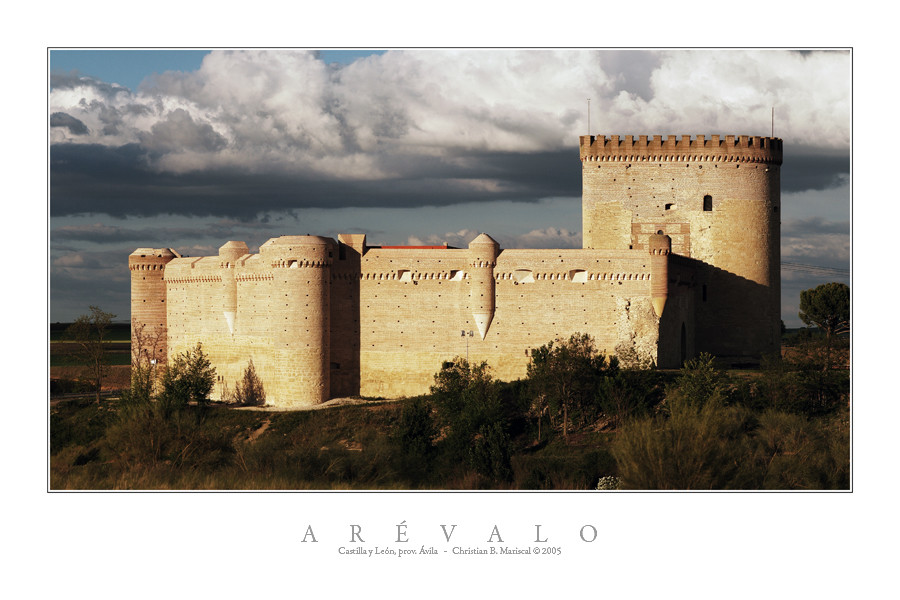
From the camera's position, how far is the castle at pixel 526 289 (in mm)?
46125

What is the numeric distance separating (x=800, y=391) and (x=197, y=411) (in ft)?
84.0

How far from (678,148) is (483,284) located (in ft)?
42.7

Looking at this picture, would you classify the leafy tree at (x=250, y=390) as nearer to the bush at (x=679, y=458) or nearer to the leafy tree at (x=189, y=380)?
the leafy tree at (x=189, y=380)

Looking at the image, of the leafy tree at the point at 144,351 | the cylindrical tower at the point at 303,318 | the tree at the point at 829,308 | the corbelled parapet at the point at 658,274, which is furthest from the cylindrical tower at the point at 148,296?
the tree at the point at 829,308

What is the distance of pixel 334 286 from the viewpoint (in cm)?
4859

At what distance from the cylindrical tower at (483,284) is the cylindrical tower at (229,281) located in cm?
1313

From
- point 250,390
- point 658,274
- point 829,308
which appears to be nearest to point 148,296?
point 250,390

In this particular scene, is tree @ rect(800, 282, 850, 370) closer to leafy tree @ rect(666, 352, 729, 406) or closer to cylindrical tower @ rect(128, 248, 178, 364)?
leafy tree @ rect(666, 352, 729, 406)

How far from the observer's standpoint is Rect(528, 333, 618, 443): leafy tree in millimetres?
42750

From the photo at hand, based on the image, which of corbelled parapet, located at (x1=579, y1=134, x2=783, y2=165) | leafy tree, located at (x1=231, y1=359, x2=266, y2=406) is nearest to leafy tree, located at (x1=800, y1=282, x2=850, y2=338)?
corbelled parapet, located at (x1=579, y1=134, x2=783, y2=165)

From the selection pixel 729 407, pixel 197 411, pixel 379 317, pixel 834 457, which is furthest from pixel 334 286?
pixel 834 457

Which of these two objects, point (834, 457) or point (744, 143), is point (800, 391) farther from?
point (744, 143)

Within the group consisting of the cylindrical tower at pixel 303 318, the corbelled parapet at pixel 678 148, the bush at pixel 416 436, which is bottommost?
the bush at pixel 416 436
